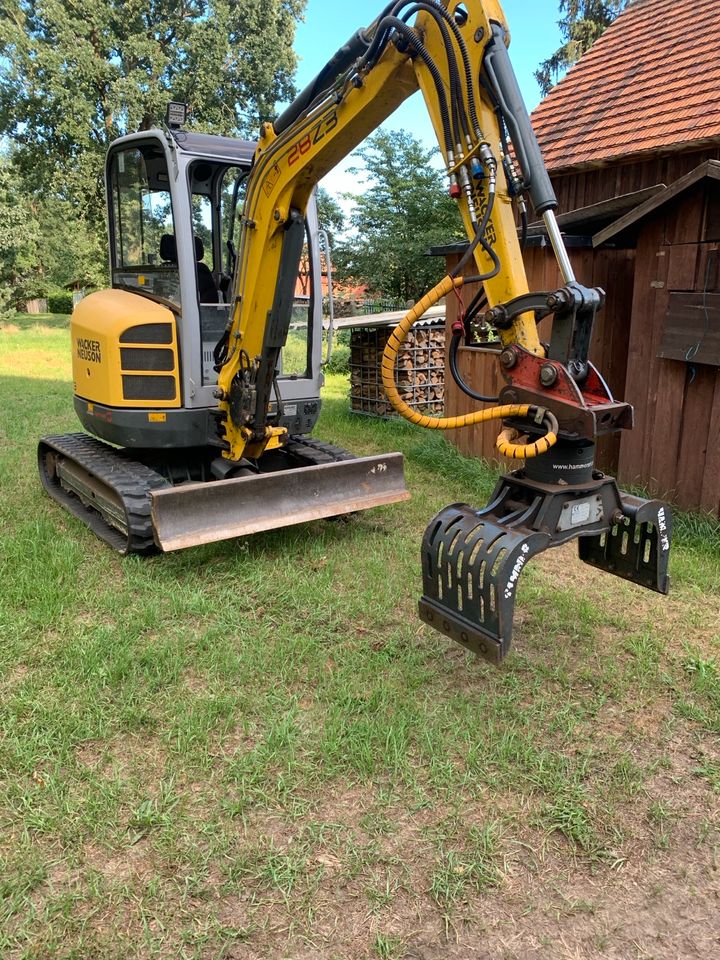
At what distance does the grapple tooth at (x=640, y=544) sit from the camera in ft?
10.1

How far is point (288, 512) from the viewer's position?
486 cm

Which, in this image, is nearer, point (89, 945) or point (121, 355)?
point (89, 945)

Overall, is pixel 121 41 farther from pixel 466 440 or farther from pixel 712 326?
pixel 712 326

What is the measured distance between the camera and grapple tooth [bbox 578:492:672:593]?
3.07m

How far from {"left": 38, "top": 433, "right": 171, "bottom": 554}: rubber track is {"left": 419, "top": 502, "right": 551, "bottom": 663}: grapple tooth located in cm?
227

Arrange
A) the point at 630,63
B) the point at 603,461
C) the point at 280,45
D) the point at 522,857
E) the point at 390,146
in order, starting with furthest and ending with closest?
the point at 280,45 → the point at 390,146 → the point at 630,63 → the point at 603,461 → the point at 522,857

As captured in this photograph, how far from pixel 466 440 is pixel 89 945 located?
597cm

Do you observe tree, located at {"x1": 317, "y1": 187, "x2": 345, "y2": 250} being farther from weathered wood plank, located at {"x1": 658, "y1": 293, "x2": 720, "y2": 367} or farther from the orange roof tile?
weathered wood plank, located at {"x1": 658, "y1": 293, "x2": 720, "y2": 367}

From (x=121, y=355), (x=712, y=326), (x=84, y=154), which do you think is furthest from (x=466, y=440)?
(x=84, y=154)

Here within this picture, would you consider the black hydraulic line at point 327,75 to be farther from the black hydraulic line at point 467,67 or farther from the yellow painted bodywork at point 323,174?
the black hydraulic line at point 467,67

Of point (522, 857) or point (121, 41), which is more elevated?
point (121, 41)

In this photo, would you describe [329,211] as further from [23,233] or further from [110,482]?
[110,482]

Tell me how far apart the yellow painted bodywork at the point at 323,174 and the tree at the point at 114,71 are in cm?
1896

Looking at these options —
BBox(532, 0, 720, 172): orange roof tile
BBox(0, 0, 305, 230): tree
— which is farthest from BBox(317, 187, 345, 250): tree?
BBox(532, 0, 720, 172): orange roof tile
